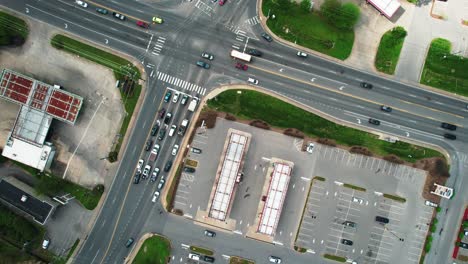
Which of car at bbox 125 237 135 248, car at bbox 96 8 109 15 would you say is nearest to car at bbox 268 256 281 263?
car at bbox 125 237 135 248

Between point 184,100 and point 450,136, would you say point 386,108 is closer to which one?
point 450,136

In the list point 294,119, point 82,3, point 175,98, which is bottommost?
point 175,98

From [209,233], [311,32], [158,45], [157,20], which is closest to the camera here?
[209,233]

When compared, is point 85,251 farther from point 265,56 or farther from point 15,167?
point 265,56

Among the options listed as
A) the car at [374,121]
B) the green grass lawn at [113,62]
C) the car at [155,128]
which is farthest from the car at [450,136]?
the green grass lawn at [113,62]

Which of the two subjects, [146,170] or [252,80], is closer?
[146,170]

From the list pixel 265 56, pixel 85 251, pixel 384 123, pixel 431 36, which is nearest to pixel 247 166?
pixel 265 56

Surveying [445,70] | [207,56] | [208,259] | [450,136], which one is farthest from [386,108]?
[208,259]

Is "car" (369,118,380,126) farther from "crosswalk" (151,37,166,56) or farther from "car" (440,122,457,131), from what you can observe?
"crosswalk" (151,37,166,56)
